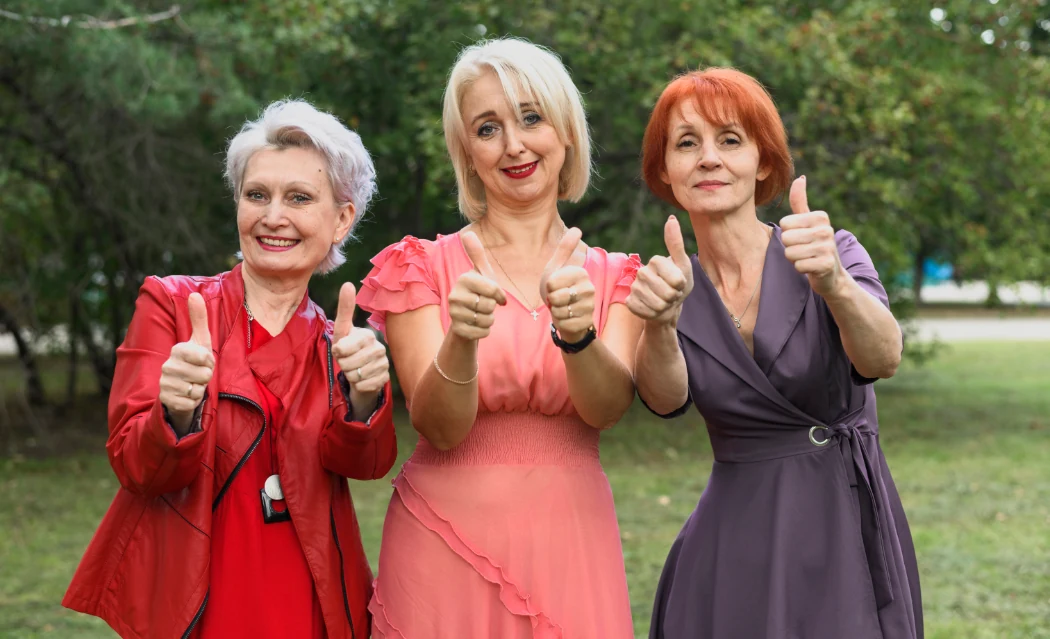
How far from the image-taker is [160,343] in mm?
2633

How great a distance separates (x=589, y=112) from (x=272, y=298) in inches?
307

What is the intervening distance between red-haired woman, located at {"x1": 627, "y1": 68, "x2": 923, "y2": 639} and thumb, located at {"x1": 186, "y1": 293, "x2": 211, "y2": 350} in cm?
97

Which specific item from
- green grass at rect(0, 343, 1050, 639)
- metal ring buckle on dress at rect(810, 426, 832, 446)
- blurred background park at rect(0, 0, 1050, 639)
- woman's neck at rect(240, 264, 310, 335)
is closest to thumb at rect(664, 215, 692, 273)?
metal ring buckle on dress at rect(810, 426, 832, 446)

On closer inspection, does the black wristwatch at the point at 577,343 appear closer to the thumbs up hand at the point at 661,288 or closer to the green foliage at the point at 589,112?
the thumbs up hand at the point at 661,288

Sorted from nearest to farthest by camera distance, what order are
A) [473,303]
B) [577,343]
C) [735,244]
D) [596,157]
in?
[473,303] → [577,343] → [735,244] → [596,157]

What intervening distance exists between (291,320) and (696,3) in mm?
7797

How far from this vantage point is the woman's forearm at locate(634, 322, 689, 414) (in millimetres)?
2600

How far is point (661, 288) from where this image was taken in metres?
2.46

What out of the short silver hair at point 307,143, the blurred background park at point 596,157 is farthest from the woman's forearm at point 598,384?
the blurred background park at point 596,157

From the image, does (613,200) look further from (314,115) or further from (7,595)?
(314,115)

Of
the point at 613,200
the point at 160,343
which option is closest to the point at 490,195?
the point at 160,343

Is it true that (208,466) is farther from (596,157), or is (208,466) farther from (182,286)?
(596,157)

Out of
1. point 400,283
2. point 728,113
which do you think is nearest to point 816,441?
point 728,113

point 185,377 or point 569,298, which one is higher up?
point 569,298
